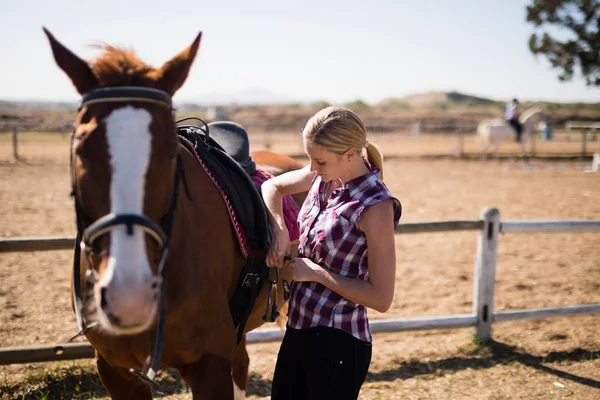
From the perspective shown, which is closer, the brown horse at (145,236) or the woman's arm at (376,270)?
the brown horse at (145,236)

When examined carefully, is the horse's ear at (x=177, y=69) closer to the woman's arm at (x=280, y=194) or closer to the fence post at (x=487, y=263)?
the woman's arm at (x=280, y=194)

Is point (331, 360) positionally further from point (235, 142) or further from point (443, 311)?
point (443, 311)

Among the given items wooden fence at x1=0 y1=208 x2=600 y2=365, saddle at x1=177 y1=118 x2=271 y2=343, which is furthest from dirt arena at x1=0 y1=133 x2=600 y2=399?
saddle at x1=177 y1=118 x2=271 y2=343

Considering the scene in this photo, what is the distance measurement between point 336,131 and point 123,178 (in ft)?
2.64

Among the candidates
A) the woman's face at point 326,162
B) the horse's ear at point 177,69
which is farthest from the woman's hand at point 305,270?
the horse's ear at point 177,69

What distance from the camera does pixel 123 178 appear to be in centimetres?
160

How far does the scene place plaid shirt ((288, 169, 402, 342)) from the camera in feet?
6.49

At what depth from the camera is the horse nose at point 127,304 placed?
1.50m

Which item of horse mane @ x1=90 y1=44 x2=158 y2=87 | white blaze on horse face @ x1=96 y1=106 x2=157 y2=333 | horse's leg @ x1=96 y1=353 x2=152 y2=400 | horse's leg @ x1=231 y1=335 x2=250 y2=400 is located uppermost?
horse mane @ x1=90 y1=44 x2=158 y2=87

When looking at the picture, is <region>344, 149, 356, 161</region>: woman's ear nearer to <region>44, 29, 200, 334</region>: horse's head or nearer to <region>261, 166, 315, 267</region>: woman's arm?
<region>261, 166, 315, 267</region>: woman's arm

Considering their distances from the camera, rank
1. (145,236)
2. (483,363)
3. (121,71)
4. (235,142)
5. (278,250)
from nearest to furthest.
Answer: (145,236) → (121,71) → (278,250) → (235,142) → (483,363)

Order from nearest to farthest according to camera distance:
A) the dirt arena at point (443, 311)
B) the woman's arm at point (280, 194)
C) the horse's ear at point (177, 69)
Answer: the horse's ear at point (177, 69), the woman's arm at point (280, 194), the dirt arena at point (443, 311)

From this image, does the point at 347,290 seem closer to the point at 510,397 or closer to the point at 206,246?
the point at 206,246

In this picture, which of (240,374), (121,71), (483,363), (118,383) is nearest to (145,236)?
(121,71)
